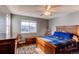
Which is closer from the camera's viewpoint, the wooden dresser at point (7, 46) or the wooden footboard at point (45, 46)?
the wooden footboard at point (45, 46)

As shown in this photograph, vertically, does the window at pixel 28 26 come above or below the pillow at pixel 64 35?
above

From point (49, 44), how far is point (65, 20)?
1.80ft

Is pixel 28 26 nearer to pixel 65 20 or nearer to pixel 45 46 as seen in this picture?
pixel 45 46

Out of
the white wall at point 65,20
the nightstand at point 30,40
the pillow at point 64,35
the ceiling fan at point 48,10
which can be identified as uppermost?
the ceiling fan at point 48,10

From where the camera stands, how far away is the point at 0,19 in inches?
80.0

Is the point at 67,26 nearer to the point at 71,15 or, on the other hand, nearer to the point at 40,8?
the point at 71,15

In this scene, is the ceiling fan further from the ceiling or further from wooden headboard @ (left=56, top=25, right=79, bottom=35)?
wooden headboard @ (left=56, top=25, right=79, bottom=35)

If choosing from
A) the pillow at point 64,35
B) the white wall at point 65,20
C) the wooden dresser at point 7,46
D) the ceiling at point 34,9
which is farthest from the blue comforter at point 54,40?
the wooden dresser at point 7,46

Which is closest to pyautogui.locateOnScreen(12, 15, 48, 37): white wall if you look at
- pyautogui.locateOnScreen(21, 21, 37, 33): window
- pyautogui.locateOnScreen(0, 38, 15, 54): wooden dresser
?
pyautogui.locateOnScreen(21, 21, 37, 33): window

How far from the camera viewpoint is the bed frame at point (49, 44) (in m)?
1.89

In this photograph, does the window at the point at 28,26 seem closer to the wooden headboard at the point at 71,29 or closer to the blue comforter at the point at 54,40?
the blue comforter at the point at 54,40

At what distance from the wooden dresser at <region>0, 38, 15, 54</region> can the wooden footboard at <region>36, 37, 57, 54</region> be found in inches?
20.7
